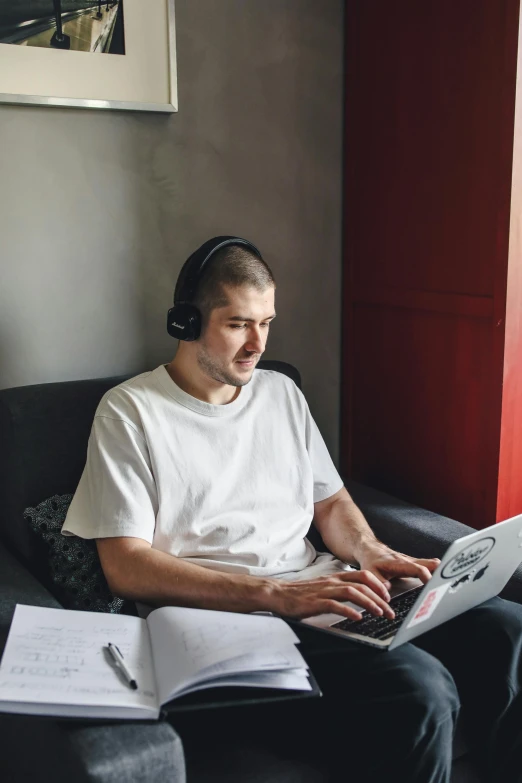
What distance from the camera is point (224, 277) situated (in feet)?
5.35

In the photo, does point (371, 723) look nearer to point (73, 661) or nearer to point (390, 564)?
point (390, 564)

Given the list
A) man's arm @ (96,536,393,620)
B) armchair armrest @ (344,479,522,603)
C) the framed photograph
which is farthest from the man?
the framed photograph

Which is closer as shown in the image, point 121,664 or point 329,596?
point 121,664

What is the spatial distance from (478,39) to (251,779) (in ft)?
5.09

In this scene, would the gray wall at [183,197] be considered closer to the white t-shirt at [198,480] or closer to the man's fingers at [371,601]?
the white t-shirt at [198,480]

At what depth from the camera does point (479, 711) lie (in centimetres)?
142

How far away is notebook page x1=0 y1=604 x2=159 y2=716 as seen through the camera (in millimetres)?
1088

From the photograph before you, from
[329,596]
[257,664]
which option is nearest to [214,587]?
[329,596]

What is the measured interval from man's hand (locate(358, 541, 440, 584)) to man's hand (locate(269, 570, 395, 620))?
0.35 feet

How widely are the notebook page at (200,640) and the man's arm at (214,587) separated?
0.29ft

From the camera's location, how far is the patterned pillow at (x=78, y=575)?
60.7 inches

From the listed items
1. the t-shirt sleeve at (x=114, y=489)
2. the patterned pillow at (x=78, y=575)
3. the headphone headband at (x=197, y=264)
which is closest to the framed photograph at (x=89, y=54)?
the headphone headband at (x=197, y=264)

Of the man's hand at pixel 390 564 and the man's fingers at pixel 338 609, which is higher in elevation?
the man's fingers at pixel 338 609

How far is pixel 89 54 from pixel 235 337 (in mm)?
748
